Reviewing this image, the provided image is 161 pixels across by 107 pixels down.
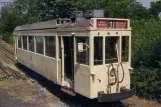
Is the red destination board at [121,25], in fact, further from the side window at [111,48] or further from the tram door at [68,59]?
the tram door at [68,59]

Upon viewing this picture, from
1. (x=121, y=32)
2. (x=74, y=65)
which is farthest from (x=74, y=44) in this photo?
(x=121, y=32)

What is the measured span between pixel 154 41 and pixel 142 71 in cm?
138

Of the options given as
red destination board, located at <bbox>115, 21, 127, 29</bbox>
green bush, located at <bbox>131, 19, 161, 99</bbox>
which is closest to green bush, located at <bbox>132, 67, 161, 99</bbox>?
green bush, located at <bbox>131, 19, 161, 99</bbox>

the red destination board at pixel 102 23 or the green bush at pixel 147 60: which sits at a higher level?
the red destination board at pixel 102 23

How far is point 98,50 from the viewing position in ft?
26.5

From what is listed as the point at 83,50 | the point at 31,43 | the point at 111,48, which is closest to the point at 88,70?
the point at 83,50

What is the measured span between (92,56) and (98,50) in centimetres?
34

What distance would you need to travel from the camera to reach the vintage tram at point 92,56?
7.89 meters

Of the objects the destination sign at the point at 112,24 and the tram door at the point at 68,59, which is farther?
the tram door at the point at 68,59

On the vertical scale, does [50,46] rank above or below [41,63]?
above

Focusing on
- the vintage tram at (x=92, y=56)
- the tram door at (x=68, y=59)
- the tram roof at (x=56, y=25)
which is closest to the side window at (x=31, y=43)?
the tram roof at (x=56, y=25)

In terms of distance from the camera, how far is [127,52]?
8898 mm

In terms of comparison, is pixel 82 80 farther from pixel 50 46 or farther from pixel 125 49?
pixel 50 46

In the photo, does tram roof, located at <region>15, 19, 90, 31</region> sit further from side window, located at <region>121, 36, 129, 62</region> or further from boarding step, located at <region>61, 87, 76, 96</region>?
boarding step, located at <region>61, 87, 76, 96</region>
